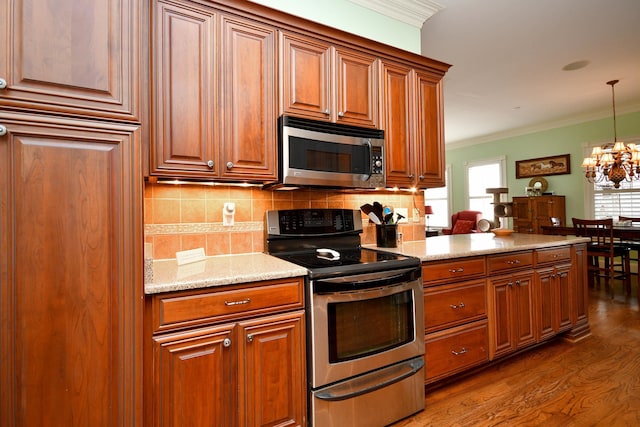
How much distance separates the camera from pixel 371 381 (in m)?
1.70

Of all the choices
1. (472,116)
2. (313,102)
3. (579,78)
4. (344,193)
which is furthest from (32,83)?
(472,116)

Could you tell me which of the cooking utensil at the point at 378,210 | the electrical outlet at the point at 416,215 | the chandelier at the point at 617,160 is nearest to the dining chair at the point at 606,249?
the chandelier at the point at 617,160

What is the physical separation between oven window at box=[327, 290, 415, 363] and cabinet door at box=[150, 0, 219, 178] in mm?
1002

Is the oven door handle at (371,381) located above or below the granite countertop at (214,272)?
below

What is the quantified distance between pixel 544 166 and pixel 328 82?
6.06 metres

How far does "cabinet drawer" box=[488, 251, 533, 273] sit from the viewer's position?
88.4 inches

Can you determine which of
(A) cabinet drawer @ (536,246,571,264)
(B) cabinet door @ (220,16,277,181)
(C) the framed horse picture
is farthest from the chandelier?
(B) cabinet door @ (220,16,277,181)

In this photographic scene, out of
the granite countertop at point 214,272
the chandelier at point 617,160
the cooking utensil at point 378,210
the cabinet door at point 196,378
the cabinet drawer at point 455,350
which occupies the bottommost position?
the cabinet drawer at point 455,350

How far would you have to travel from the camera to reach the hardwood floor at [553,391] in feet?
5.90

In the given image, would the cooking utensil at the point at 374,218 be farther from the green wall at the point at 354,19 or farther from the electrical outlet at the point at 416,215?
the green wall at the point at 354,19

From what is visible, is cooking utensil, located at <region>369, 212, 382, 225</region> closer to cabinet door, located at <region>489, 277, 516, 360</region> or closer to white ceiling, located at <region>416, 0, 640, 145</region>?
cabinet door, located at <region>489, 277, 516, 360</region>

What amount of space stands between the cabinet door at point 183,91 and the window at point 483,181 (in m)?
6.83

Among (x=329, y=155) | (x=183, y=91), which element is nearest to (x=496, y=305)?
(x=329, y=155)

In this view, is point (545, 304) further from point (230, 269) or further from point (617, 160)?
point (617, 160)
